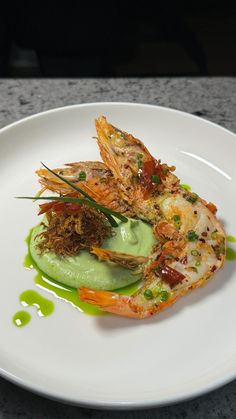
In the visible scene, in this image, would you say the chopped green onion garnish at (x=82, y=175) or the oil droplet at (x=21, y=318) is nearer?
the oil droplet at (x=21, y=318)

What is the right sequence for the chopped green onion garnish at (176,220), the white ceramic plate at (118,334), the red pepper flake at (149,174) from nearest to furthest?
the white ceramic plate at (118,334) < the chopped green onion garnish at (176,220) < the red pepper flake at (149,174)

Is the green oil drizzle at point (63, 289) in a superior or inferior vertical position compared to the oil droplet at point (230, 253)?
inferior

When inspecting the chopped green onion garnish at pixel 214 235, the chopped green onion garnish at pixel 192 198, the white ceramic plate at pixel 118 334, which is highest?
the chopped green onion garnish at pixel 192 198

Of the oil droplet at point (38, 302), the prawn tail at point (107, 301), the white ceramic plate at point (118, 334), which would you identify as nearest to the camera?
the white ceramic plate at point (118, 334)

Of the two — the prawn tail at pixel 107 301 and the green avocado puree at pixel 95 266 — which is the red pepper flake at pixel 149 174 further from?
the prawn tail at pixel 107 301
